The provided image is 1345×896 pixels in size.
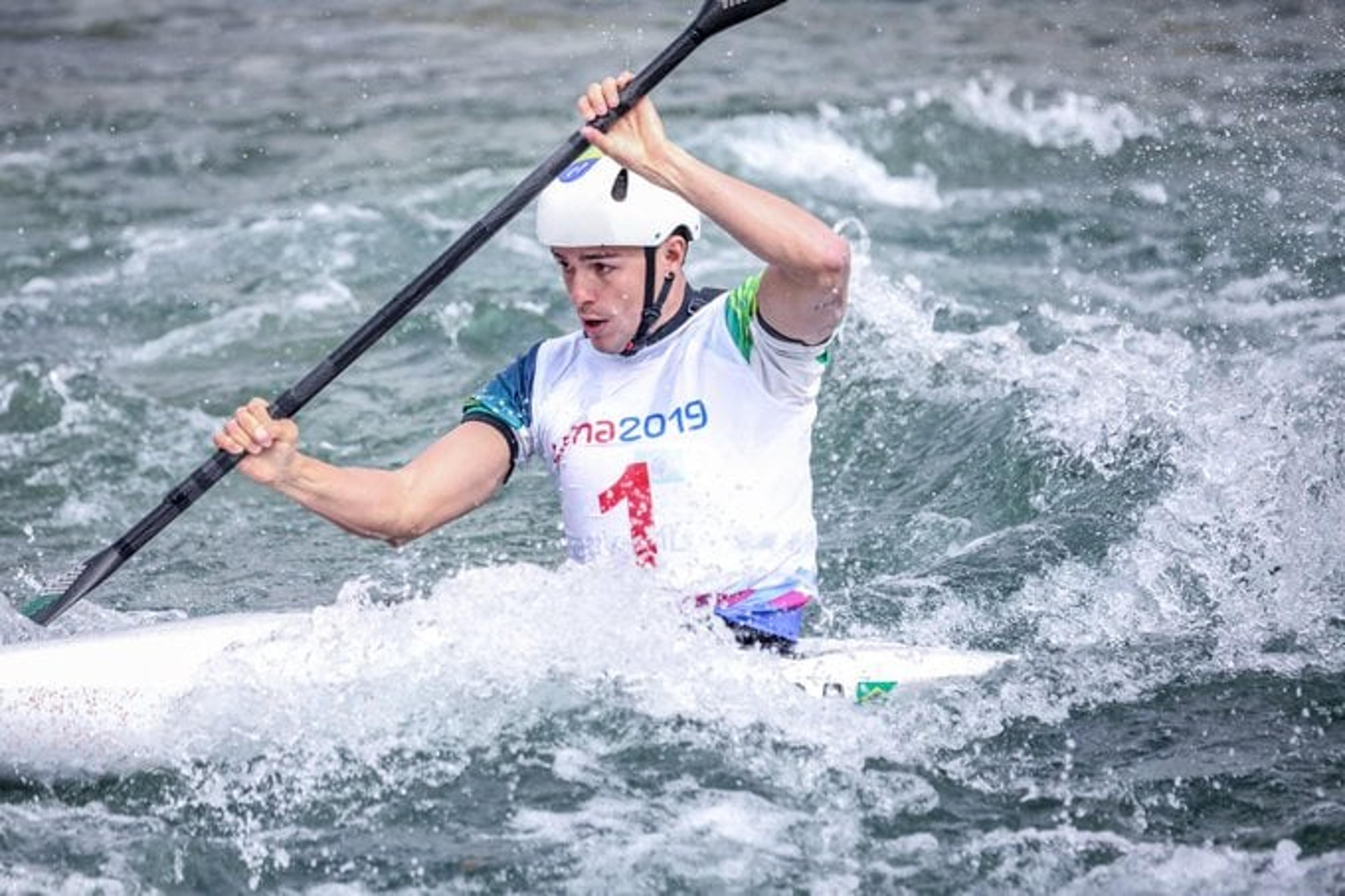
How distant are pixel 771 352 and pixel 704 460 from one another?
360mm

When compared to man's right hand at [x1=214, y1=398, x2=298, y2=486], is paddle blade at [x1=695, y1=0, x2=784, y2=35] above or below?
above

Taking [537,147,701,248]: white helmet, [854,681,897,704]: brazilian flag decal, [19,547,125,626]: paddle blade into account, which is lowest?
[854,681,897,704]: brazilian flag decal

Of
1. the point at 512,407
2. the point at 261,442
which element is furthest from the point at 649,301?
the point at 261,442

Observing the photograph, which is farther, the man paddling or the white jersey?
the white jersey

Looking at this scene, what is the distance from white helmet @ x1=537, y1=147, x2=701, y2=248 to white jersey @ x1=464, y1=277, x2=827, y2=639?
1.06 ft

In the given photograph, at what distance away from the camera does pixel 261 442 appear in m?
5.03

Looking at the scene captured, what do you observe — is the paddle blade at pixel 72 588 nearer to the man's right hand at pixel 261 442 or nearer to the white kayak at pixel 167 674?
the white kayak at pixel 167 674

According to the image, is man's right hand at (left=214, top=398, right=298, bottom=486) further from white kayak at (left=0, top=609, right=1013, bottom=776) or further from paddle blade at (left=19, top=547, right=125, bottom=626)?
paddle blade at (left=19, top=547, right=125, bottom=626)

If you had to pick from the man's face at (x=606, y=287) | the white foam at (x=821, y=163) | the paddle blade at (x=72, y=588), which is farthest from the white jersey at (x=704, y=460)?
the white foam at (x=821, y=163)

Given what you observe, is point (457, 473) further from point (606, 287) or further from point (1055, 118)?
point (1055, 118)

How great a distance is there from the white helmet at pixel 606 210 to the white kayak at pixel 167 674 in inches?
49.2

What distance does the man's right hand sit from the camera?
5.03 metres

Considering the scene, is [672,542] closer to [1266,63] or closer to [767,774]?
[767,774]

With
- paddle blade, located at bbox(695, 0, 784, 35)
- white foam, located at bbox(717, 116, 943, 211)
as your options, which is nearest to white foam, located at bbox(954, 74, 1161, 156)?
white foam, located at bbox(717, 116, 943, 211)
